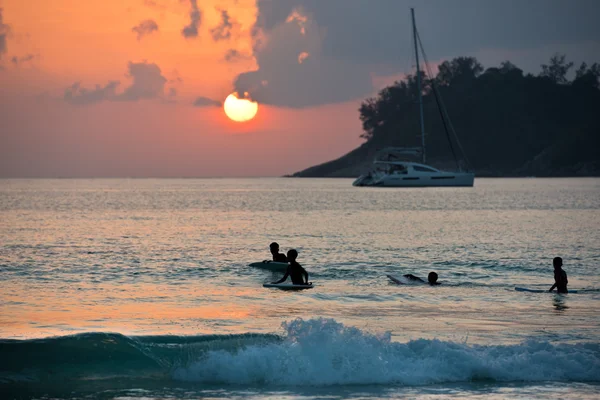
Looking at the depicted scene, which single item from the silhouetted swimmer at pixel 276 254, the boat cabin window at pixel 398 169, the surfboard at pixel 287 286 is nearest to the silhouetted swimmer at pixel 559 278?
the surfboard at pixel 287 286

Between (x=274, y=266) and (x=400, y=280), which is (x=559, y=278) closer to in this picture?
Answer: (x=400, y=280)

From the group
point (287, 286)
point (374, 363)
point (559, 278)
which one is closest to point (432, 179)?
point (559, 278)

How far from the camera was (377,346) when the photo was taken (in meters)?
15.2

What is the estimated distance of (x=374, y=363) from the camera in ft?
48.0

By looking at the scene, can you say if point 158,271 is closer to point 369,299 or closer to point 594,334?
point 369,299

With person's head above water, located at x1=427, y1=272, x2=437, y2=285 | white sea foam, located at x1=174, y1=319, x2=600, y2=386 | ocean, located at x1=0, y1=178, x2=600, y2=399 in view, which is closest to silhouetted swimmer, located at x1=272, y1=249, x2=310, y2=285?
ocean, located at x1=0, y1=178, x2=600, y2=399

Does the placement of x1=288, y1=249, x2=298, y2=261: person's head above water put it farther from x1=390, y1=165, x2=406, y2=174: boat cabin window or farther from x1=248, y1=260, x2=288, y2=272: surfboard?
x1=390, y1=165, x2=406, y2=174: boat cabin window

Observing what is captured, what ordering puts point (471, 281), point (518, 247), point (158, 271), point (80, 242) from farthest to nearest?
point (80, 242) → point (518, 247) → point (158, 271) → point (471, 281)

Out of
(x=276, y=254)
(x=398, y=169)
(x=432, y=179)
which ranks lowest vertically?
(x=276, y=254)

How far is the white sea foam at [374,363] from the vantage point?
1439 centimetres

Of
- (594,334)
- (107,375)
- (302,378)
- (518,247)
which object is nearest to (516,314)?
(594,334)

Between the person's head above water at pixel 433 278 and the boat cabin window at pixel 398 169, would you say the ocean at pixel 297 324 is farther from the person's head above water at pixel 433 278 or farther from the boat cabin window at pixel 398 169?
the boat cabin window at pixel 398 169

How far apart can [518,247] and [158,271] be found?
770 inches

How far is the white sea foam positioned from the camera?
47.2ft
